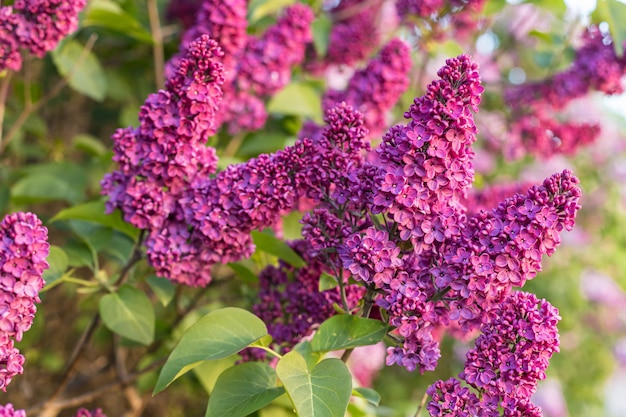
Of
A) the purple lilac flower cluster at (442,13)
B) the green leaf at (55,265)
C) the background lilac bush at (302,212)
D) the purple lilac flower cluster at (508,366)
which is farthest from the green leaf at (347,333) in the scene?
the purple lilac flower cluster at (442,13)

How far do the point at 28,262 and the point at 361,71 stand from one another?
1000 mm

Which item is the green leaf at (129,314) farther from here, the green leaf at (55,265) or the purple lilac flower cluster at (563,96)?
the purple lilac flower cluster at (563,96)

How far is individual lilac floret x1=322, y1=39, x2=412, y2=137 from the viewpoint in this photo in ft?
5.43

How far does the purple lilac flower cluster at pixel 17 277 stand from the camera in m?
0.95

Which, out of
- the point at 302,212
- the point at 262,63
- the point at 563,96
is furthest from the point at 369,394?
the point at 563,96

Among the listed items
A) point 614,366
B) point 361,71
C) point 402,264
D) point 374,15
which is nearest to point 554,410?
point 614,366

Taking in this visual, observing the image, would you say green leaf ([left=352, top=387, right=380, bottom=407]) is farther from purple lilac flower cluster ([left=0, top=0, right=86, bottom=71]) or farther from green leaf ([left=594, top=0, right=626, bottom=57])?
green leaf ([left=594, top=0, right=626, bottom=57])

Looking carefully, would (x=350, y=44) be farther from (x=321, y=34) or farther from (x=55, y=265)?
(x=55, y=265)

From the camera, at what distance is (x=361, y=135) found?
1.15m

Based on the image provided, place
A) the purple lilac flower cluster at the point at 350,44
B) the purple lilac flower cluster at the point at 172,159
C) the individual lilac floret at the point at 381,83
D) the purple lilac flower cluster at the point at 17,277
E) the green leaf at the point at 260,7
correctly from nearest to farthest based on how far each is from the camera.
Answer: the purple lilac flower cluster at the point at 17,277
the purple lilac flower cluster at the point at 172,159
the individual lilac floret at the point at 381,83
the green leaf at the point at 260,7
the purple lilac flower cluster at the point at 350,44

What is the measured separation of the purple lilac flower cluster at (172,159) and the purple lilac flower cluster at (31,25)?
34 centimetres

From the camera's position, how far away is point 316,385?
3.28 feet

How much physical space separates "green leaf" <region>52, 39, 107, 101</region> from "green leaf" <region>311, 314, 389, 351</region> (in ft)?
3.98

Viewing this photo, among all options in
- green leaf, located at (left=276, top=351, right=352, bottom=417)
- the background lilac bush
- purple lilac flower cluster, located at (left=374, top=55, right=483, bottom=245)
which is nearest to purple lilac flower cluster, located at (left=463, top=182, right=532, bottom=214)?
the background lilac bush
